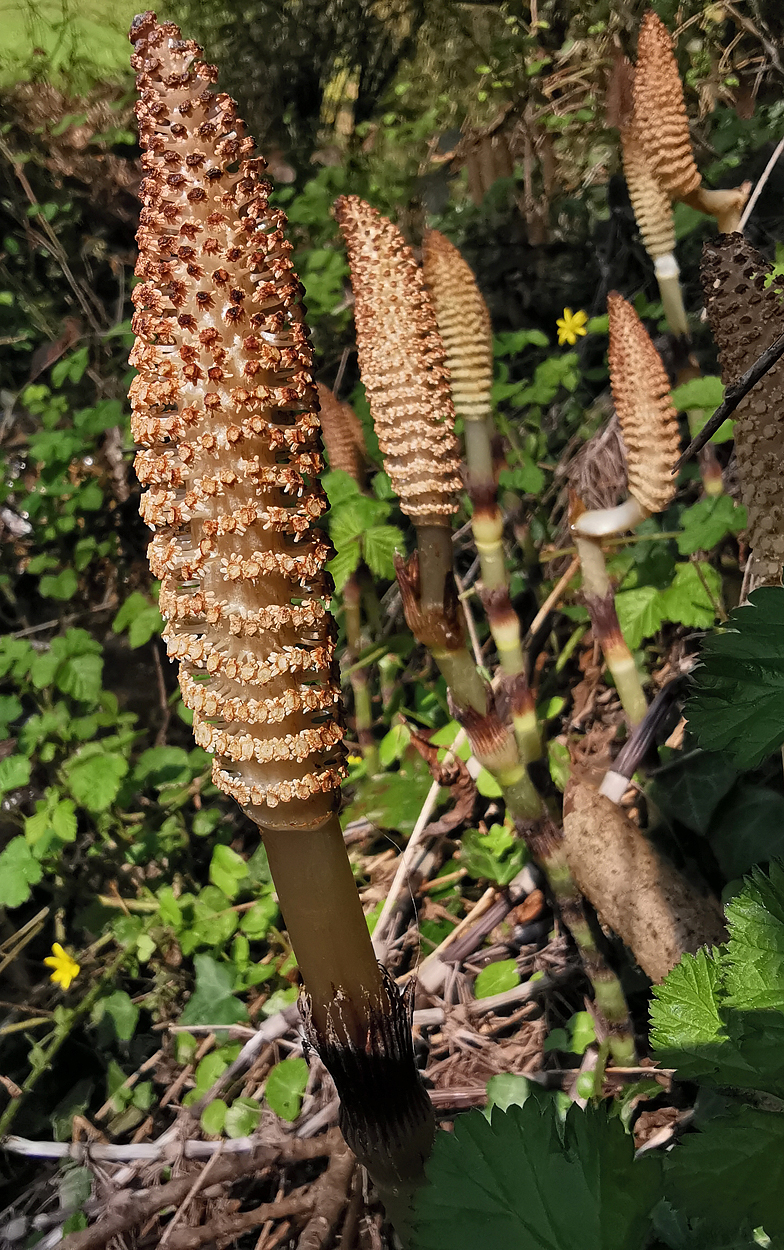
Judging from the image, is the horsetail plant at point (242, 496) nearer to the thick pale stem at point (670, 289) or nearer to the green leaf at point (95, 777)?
the green leaf at point (95, 777)

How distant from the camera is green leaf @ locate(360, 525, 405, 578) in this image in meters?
2.11

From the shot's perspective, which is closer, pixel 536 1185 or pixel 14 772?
pixel 536 1185

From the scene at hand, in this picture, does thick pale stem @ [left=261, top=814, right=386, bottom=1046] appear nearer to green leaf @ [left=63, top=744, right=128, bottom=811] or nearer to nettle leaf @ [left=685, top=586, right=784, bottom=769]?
nettle leaf @ [left=685, top=586, right=784, bottom=769]

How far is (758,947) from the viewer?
925mm

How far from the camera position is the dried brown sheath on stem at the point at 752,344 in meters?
1.10

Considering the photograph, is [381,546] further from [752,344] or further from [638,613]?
[752,344]

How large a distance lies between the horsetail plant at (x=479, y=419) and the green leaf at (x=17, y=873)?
1.29 m

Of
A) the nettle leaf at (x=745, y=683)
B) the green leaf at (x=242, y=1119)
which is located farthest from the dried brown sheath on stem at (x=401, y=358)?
the green leaf at (x=242, y=1119)

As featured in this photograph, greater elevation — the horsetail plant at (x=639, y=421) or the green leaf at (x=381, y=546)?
the horsetail plant at (x=639, y=421)

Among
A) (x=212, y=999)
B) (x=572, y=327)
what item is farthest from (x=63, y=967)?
(x=572, y=327)

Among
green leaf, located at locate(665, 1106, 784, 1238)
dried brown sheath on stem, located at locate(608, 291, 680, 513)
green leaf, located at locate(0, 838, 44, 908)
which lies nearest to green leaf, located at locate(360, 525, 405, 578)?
dried brown sheath on stem, located at locate(608, 291, 680, 513)

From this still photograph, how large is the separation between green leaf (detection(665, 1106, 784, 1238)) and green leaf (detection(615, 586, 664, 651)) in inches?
51.6

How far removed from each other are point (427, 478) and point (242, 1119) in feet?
4.49

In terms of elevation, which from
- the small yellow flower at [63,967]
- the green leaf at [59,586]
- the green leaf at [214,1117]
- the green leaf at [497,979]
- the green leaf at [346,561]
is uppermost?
the green leaf at [59,586]
